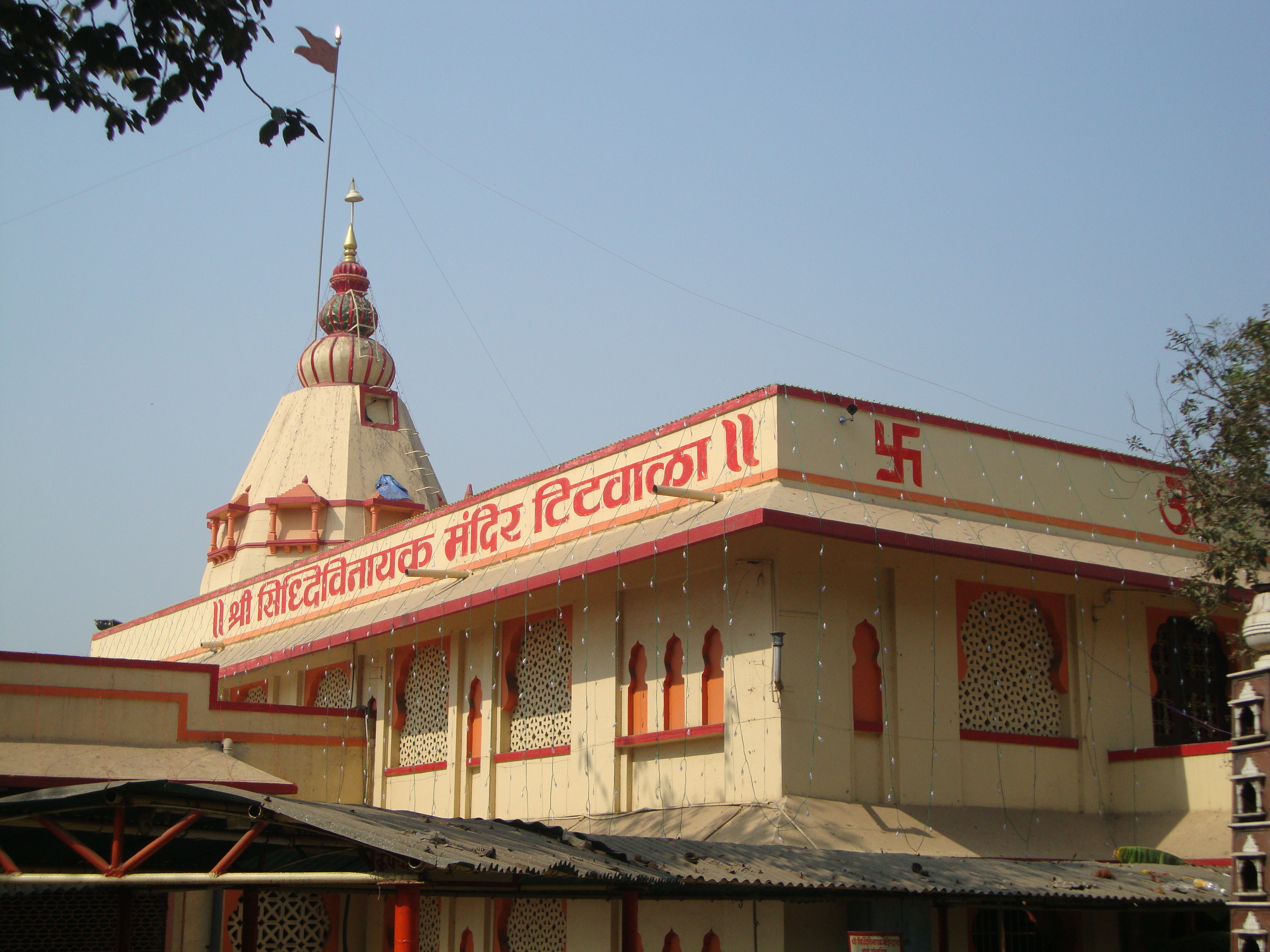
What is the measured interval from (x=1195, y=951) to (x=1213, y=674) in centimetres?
479

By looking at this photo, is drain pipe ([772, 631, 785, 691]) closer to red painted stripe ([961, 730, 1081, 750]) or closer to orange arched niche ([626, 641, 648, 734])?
orange arched niche ([626, 641, 648, 734])

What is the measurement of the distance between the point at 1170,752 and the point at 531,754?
7359 millimetres

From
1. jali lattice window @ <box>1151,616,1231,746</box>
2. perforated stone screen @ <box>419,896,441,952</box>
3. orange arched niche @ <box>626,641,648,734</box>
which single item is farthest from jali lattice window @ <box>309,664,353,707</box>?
jali lattice window @ <box>1151,616,1231,746</box>

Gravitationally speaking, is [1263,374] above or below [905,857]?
above

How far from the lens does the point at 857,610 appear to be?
1472cm

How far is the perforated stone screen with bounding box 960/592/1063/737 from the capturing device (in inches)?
607

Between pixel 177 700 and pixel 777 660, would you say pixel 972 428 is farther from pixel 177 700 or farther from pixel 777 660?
pixel 177 700

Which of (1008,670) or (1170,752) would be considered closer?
(1170,752)

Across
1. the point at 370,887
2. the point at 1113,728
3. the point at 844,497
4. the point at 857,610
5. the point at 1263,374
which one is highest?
the point at 1263,374

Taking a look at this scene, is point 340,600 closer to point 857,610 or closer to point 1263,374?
point 857,610

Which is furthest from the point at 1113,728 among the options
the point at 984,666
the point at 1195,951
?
the point at 1195,951

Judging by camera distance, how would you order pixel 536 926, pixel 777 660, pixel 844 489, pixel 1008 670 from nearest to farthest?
pixel 777 660 < pixel 844 489 < pixel 536 926 < pixel 1008 670

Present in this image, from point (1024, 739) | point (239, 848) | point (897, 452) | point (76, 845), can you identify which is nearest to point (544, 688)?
point (897, 452)

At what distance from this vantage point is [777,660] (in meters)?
13.8
